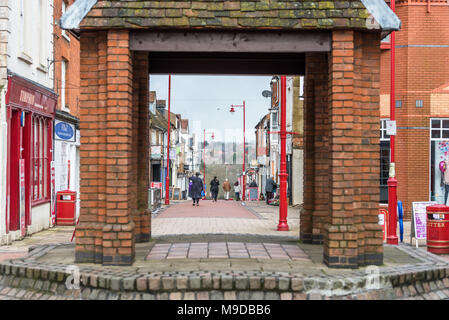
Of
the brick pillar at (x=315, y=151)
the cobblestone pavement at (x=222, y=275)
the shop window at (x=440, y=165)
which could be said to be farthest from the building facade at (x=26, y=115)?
the shop window at (x=440, y=165)

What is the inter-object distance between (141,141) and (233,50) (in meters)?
3.11

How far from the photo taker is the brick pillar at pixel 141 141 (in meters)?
10.7

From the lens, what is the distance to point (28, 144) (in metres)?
15.6

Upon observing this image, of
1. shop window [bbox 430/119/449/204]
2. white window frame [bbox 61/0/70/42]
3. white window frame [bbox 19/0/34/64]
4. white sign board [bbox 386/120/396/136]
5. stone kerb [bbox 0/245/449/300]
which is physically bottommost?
stone kerb [bbox 0/245/449/300]

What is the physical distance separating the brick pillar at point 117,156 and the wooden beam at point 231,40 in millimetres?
309

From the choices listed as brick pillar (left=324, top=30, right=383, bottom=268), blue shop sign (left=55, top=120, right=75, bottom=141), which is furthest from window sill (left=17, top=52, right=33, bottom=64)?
brick pillar (left=324, top=30, right=383, bottom=268)

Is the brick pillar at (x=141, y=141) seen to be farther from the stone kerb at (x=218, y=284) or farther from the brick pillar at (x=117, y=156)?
the stone kerb at (x=218, y=284)

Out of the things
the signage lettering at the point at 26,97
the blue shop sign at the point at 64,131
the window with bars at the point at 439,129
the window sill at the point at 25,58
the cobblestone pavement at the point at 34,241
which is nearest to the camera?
the cobblestone pavement at the point at 34,241

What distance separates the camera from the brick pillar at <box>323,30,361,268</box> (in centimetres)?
829

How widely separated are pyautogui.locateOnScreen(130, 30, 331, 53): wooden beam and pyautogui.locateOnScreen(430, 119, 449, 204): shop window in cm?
1271

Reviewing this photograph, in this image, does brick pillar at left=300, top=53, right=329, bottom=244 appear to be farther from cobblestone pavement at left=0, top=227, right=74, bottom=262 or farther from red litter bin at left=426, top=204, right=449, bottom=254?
cobblestone pavement at left=0, top=227, right=74, bottom=262

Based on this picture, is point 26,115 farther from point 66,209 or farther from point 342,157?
point 342,157

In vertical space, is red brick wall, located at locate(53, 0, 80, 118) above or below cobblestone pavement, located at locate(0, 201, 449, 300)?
above
